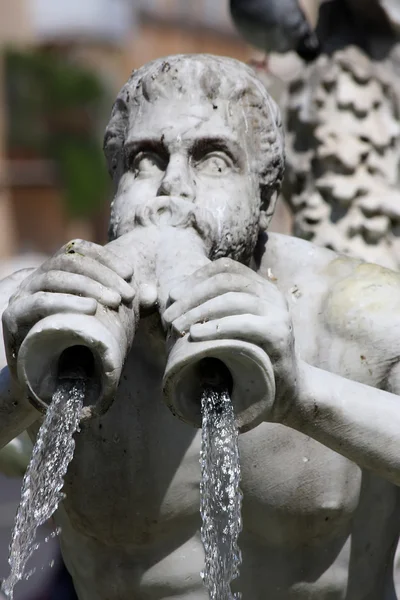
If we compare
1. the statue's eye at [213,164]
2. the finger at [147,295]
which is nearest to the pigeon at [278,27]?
the statue's eye at [213,164]

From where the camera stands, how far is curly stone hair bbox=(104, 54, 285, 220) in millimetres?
2736

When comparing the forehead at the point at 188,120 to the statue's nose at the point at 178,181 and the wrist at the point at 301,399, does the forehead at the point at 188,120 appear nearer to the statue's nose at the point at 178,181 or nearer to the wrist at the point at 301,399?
the statue's nose at the point at 178,181

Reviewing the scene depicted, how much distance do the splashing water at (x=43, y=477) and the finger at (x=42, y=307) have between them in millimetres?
137

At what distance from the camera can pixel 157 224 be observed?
259cm

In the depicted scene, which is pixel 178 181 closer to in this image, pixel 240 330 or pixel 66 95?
pixel 240 330

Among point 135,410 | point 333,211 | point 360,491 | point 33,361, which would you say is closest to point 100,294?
point 33,361

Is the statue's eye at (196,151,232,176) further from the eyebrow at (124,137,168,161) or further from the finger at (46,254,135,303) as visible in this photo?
the finger at (46,254,135,303)

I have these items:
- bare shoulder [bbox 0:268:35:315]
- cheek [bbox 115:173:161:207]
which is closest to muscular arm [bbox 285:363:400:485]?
cheek [bbox 115:173:161:207]

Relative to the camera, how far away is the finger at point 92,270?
2.28 m

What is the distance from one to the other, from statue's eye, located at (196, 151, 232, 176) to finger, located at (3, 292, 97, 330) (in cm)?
55

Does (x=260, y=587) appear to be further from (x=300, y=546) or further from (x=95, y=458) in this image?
(x=95, y=458)

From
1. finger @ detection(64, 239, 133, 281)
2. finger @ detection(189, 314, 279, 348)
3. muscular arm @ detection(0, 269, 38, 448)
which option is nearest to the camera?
finger @ detection(189, 314, 279, 348)

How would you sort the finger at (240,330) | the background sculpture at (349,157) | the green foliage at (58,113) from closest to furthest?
the finger at (240,330), the background sculpture at (349,157), the green foliage at (58,113)

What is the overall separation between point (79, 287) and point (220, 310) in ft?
0.71
